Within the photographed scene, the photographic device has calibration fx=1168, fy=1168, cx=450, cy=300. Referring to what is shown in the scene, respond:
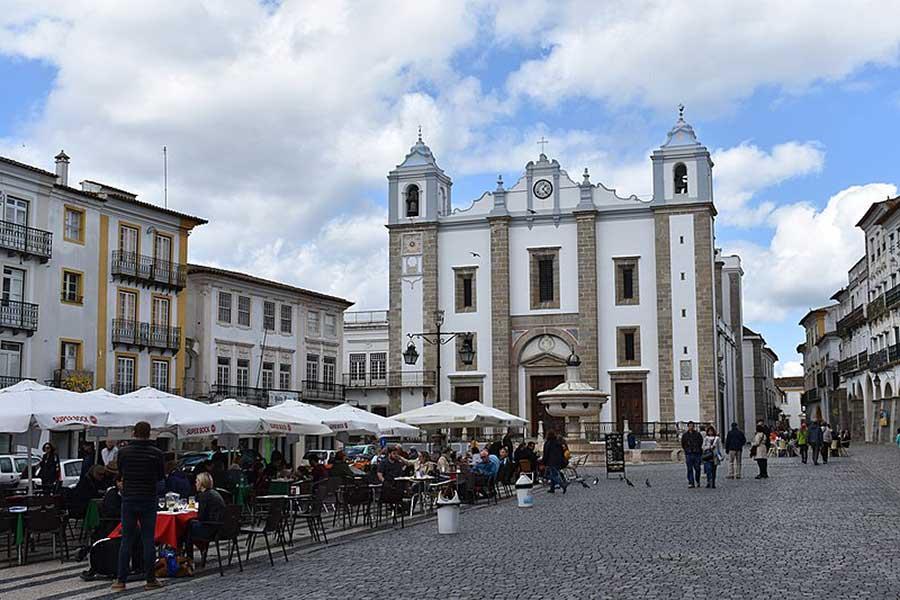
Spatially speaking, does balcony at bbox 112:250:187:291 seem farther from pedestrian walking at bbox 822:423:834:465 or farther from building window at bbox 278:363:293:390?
pedestrian walking at bbox 822:423:834:465

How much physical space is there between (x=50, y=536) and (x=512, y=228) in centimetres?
4436

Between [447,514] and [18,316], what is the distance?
2376 centimetres

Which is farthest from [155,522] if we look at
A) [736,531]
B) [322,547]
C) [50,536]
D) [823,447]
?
[823,447]

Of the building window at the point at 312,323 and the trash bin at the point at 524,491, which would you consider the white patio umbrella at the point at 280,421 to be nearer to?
the trash bin at the point at 524,491

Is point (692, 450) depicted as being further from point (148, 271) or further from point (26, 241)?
point (148, 271)

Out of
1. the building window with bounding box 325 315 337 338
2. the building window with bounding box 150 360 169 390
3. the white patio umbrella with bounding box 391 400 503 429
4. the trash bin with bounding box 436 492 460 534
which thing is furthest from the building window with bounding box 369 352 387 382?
the trash bin with bounding box 436 492 460 534

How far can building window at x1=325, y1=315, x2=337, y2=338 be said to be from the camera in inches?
2229

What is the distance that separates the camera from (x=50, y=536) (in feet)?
55.1

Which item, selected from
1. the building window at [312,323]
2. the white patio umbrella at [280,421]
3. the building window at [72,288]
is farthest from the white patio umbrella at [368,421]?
the building window at [312,323]

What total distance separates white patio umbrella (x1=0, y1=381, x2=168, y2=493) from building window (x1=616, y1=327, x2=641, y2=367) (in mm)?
40333

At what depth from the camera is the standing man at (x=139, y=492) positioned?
1148cm

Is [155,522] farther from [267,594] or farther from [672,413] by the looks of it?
[672,413]

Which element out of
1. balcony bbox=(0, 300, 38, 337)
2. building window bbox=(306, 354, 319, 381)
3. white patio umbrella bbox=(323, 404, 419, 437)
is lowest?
white patio umbrella bbox=(323, 404, 419, 437)

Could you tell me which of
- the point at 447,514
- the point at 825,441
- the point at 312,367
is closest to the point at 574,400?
the point at 825,441
